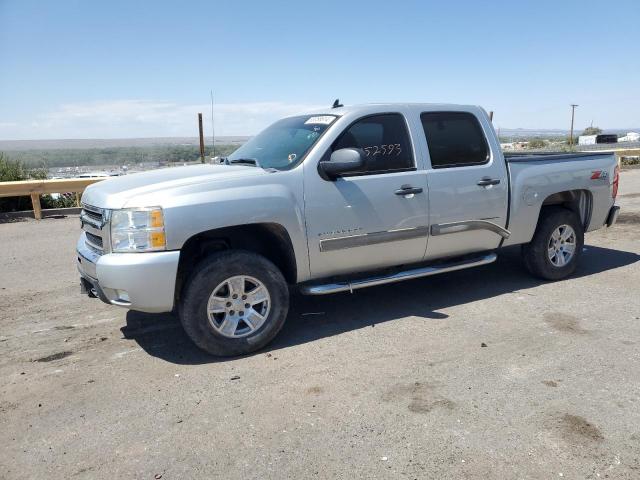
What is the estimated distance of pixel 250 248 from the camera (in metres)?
4.54

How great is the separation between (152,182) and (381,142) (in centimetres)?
203

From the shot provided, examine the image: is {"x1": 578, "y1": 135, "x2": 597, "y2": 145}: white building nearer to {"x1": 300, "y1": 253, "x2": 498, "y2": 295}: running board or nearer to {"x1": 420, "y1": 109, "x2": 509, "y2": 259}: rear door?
{"x1": 420, "y1": 109, "x2": 509, "y2": 259}: rear door

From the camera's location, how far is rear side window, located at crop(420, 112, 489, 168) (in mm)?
5075

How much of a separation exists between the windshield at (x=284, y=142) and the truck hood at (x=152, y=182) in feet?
0.80

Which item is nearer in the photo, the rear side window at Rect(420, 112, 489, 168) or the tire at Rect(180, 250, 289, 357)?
the tire at Rect(180, 250, 289, 357)

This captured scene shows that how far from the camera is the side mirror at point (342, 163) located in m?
4.32

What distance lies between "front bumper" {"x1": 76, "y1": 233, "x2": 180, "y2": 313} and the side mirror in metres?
1.38

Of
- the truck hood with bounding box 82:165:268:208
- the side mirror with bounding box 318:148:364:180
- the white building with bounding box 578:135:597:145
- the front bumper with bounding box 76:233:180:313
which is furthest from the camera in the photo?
the white building with bounding box 578:135:597:145

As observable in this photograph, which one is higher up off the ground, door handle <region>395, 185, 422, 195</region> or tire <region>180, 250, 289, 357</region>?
door handle <region>395, 185, 422, 195</region>

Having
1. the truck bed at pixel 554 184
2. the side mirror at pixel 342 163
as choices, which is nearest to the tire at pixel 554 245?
the truck bed at pixel 554 184

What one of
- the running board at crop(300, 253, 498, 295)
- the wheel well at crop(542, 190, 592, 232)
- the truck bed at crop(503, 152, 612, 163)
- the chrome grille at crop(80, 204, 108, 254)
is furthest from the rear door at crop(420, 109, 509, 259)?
the chrome grille at crop(80, 204, 108, 254)

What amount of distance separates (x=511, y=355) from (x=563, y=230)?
8.31ft

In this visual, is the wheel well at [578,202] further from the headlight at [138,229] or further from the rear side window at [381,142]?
the headlight at [138,229]

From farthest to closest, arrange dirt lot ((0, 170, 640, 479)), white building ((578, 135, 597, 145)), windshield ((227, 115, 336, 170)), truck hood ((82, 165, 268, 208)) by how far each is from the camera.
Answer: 1. white building ((578, 135, 597, 145))
2. windshield ((227, 115, 336, 170))
3. truck hood ((82, 165, 268, 208))
4. dirt lot ((0, 170, 640, 479))
